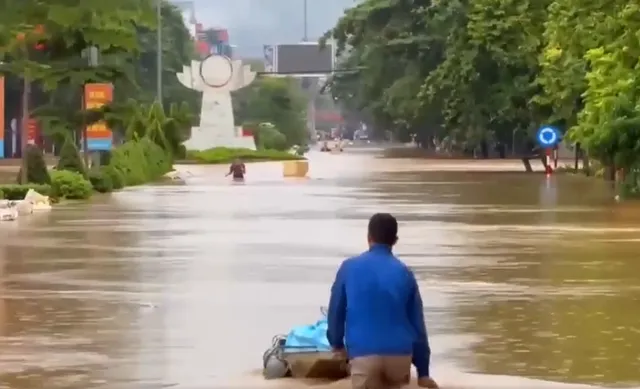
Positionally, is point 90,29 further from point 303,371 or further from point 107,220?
point 303,371

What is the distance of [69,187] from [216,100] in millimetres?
58056

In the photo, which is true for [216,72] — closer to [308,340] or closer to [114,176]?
[114,176]

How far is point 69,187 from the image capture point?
41375 mm

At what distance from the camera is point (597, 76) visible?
4656 centimetres

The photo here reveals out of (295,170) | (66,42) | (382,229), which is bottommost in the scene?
(295,170)

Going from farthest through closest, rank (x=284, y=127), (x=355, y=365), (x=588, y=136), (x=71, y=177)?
1. (x=284, y=127)
2. (x=588, y=136)
3. (x=71, y=177)
4. (x=355, y=365)

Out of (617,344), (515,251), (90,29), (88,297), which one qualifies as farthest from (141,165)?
(617,344)

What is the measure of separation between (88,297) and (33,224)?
13.8 m

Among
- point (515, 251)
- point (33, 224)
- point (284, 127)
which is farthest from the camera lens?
point (284, 127)

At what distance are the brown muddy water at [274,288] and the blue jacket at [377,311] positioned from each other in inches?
74.3

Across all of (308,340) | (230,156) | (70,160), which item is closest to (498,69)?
(230,156)

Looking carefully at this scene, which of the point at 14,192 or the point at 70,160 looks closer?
the point at 14,192

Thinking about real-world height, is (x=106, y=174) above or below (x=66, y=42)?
below

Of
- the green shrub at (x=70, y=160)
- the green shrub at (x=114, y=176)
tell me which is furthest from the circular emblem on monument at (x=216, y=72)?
the green shrub at (x=70, y=160)
